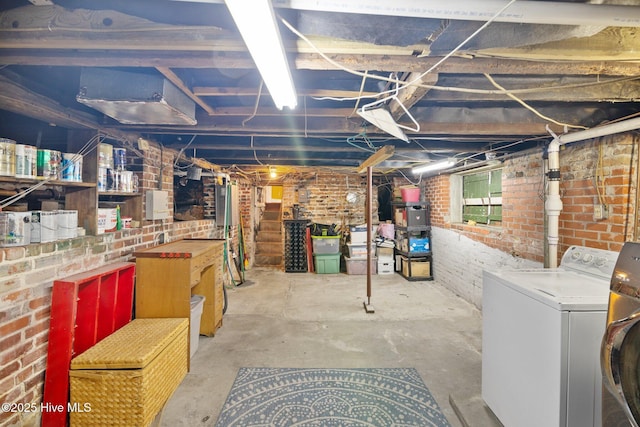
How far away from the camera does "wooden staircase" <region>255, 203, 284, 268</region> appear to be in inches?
259

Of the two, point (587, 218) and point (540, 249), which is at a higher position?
point (587, 218)

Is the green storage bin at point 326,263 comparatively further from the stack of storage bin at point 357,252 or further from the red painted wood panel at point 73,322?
the red painted wood panel at point 73,322

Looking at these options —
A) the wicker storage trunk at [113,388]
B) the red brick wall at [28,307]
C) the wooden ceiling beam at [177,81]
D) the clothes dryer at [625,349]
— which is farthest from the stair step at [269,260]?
the clothes dryer at [625,349]

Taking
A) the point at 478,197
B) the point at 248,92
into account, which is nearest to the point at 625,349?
the point at 248,92

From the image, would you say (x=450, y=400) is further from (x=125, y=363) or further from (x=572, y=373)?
(x=125, y=363)

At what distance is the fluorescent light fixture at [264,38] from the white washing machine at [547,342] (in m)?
1.70

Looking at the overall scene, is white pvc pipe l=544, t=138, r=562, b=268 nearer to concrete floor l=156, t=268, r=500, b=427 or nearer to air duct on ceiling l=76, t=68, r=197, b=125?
concrete floor l=156, t=268, r=500, b=427

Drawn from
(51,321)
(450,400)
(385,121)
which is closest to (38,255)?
(51,321)

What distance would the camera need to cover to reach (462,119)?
2.45 metres

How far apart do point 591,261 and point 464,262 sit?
2.57 metres

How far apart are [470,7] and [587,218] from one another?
7.50ft

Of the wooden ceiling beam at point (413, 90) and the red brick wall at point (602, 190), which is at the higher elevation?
the wooden ceiling beam at point (413, 90)

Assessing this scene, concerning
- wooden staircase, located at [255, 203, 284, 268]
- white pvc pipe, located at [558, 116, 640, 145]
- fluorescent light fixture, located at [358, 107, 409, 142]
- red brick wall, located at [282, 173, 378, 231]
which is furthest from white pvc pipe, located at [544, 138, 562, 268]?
wooden staircase, located at [255, 203, 284, 268]

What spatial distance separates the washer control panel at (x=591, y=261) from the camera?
1681 mm
